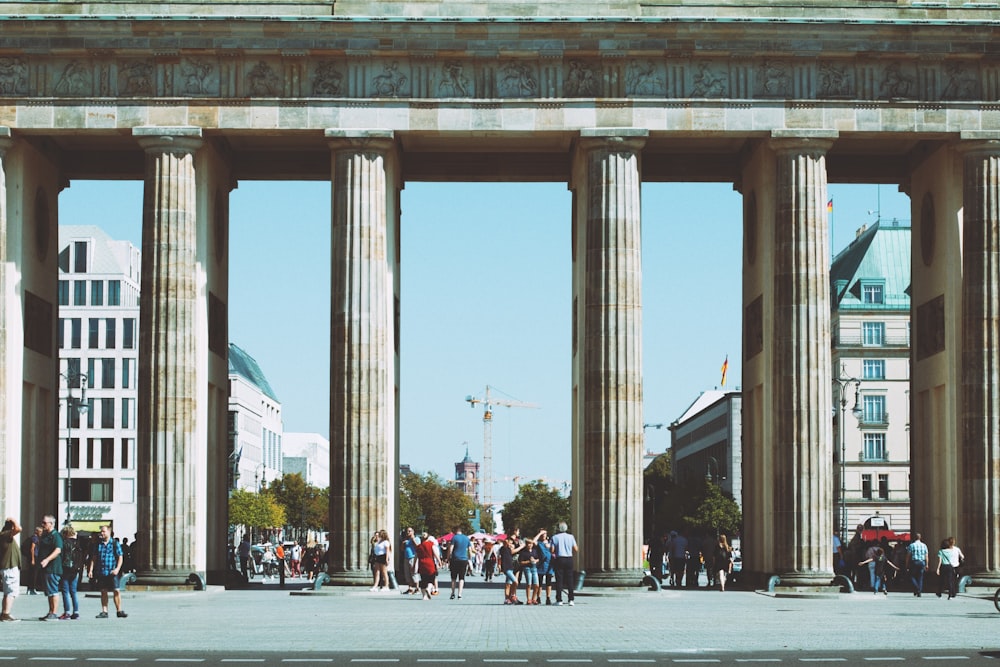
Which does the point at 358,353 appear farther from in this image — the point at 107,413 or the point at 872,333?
the point at 872,333

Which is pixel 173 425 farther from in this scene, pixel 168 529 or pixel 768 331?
pixel 768 331

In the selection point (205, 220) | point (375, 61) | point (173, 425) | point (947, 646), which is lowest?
point (947, 646)

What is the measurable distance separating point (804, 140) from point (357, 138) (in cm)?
1330

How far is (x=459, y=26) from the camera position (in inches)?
2151

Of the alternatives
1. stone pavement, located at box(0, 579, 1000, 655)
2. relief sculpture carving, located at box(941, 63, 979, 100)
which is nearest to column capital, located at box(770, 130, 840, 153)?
relief sculpture carving, located at box(941, 63, 979, 100)

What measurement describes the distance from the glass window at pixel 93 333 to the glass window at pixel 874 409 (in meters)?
56.4

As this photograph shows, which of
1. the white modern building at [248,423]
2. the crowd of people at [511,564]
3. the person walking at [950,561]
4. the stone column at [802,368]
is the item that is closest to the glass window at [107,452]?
the white modern building at [248,423]

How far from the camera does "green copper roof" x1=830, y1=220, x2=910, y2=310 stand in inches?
5379

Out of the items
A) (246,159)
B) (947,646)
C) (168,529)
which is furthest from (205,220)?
(947,646)

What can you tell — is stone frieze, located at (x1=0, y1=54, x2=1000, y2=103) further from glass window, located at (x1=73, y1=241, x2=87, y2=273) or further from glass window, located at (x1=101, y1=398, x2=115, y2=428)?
glass window, located at (x1=73, y1=241, x2=87, y2=273)

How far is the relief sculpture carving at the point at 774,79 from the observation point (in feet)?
182

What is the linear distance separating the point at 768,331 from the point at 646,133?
23.8ft

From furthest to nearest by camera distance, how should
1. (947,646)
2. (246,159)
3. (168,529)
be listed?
(246,159), (168,529), (947,646)

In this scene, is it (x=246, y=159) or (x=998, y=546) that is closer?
(x=998, y=546)
